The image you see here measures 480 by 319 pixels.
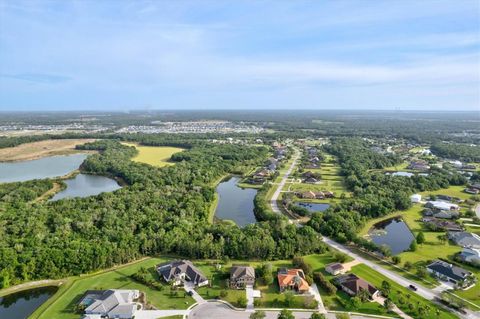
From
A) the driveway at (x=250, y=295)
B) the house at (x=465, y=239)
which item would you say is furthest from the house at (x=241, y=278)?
the house at (x=465, y=239)

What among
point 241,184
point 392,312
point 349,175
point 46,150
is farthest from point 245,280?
point 46,150

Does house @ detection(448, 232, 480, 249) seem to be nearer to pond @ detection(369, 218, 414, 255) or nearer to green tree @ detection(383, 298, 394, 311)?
pond @ detection(369, 218, 414, 255)

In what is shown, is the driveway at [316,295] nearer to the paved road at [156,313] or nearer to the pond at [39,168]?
the paved road at [156,313]

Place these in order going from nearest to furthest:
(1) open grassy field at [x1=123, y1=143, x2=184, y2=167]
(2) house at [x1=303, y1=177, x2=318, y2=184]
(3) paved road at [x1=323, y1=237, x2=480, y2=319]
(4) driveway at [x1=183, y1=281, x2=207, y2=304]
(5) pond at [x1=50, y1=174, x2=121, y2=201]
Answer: (3) paved road at [x1=323, y1=237, x2=480, y2=319] → (4) driveway at [x1=183, y1=281, x2=207, y2=304] → (5) pond at [x1=50, y1=174, x2=121, y2=201] → (2) house at [x1=303, y1=177, x2=318, y2=184] → (1) open grassy field at [x1=123, y1=143, x2=184, y2=167]

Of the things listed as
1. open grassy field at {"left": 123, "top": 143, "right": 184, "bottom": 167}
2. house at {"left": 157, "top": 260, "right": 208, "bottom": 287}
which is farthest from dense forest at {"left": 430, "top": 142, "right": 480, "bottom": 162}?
house at {"left": 157, "top": 260, "right": 208, "bottom": 287}

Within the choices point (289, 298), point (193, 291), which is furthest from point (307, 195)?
point (193, 291)

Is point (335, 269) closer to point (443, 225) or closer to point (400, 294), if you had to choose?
point (400, 294)

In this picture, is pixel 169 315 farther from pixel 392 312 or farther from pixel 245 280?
pixel 392 312
